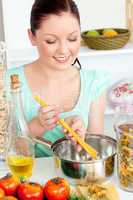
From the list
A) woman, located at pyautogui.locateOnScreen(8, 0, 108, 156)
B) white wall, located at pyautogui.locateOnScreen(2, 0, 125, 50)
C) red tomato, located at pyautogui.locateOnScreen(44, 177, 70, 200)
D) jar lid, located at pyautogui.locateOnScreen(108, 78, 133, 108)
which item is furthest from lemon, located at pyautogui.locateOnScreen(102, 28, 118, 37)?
red tomato, located at pyautogui.locateOnScreen(44, 177, 70, 200)

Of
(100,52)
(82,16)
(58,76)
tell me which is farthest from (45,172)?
(82,16)

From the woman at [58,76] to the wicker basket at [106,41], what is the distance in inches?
20.7

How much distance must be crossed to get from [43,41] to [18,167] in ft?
1.61

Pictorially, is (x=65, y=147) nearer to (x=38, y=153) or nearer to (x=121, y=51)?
(x=38, y=153)

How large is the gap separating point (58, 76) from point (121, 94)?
0.76 metres

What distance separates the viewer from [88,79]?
5.37ft

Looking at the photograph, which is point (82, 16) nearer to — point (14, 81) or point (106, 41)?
point (106, 41)

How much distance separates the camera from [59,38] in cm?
138

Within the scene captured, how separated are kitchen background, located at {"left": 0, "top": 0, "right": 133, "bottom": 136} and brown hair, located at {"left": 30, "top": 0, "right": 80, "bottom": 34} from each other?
0.69m

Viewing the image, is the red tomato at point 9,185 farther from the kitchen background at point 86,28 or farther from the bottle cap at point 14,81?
the kitchen background at point 86,28

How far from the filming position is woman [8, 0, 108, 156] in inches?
55.6

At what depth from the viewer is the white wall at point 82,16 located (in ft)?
7.16

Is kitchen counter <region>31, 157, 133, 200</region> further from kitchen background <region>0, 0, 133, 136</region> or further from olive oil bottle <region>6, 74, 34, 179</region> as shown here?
kitchen background <region>0, 0, 133, 136</region>

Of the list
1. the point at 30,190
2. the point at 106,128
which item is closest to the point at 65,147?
Result: the point at 30,190
